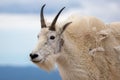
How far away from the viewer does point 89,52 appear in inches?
648

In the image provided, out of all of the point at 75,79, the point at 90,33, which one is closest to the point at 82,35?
the point at 90,33

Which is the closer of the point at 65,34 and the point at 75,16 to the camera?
the point at 65,34

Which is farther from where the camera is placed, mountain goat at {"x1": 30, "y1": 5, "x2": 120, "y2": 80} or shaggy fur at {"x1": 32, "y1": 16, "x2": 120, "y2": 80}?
shaggy fur at {"x1": 32, "y1": 16, "x2": 120, "y2": 80}

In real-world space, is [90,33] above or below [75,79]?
above

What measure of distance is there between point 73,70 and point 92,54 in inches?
33.0

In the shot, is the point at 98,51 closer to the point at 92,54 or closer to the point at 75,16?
the point at 92,54

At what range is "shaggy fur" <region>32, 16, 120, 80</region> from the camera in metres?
16.0

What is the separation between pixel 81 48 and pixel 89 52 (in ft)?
0.88

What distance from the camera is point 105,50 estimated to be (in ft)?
55.0

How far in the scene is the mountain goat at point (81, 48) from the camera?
51.0 feet

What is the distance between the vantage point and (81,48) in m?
16.4

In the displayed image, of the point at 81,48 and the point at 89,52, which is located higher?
the point at 81,48

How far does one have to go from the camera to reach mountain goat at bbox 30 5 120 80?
1556 cm

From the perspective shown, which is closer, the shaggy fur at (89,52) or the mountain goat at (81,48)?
the mountain goat at (81,48)
